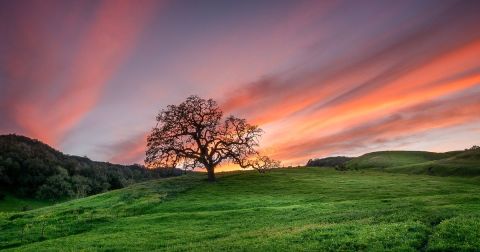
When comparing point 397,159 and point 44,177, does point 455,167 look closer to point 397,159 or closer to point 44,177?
point 397,159

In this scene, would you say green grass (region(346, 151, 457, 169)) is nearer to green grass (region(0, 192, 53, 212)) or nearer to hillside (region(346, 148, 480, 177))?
hillside (region(346, 148, 480, 177))

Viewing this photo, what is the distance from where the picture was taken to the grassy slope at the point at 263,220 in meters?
27.1

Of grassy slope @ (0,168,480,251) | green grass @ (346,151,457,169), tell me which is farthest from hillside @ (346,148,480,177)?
grassy slope @ (0,168,480,251)

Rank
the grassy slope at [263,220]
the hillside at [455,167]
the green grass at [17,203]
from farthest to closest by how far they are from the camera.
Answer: the green grass at [17,203] → the hillside at [455,167] → the grassy slope at [263,220]

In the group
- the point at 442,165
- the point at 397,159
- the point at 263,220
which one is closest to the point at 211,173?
the point at 263,220

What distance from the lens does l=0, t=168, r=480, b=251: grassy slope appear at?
27.1m

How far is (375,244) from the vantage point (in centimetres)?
Result: 2500

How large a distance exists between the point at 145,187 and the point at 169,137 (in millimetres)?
11317

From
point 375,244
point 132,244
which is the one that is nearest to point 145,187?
point 132,244

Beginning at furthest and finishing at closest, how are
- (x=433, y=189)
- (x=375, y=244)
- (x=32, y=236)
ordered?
(x=433, y=189) < (x=32, y=236) < (x=375, y=244)

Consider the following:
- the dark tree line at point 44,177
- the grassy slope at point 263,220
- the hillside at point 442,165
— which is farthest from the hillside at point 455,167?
the dark tree line at point 44,177

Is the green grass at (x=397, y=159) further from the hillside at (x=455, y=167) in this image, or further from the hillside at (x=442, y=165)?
the hillside at (x=455, y=167)

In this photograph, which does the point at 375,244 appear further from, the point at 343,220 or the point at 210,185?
the point at 210,185

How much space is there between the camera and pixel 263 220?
42281mm
